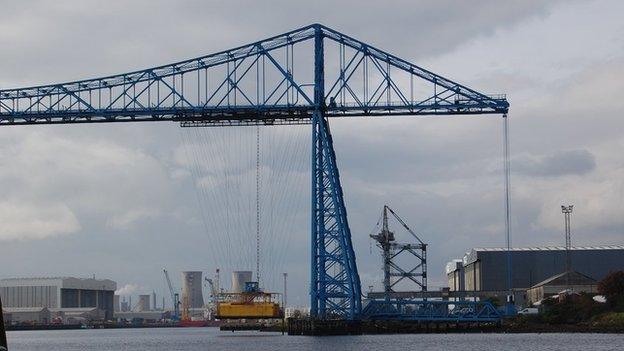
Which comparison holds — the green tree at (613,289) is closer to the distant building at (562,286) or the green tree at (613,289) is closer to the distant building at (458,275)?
the distant building at (562,286)

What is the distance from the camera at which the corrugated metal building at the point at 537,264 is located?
160m

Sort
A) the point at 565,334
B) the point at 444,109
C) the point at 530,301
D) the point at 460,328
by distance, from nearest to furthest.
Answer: the point at 444,109 → the point at 565,334 → the point at 460,328 → the point at 530,301

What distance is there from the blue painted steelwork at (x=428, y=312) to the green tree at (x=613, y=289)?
1118 centimetres

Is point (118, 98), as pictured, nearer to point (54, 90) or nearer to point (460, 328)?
point (54, 90)

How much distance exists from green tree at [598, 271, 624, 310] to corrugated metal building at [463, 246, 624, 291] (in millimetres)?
51096

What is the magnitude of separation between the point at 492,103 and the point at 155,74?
22.4m

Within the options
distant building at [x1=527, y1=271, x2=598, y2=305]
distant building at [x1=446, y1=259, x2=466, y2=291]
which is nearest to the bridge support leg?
distant building at [x1=527, y1=271, x2=598, y2=305]

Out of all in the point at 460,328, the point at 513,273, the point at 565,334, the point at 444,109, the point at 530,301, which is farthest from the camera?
the point at 513,273

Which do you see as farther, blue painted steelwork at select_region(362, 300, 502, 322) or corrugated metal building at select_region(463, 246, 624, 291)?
corrugated metal building at select_region(463, 246, 624, 291)

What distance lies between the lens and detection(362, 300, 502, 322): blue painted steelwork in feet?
298

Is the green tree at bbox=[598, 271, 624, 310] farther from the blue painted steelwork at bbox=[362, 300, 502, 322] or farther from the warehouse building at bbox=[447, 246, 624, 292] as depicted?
the warehouse building at bbox=[447, 246, 624, 292]

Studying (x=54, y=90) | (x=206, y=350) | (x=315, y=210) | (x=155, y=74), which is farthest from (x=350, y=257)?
(x=54, y=90)

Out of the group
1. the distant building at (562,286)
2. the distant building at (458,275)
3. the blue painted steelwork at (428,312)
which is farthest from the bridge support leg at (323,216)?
the distant building at (458,275)

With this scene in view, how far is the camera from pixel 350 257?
79750 millimetres
